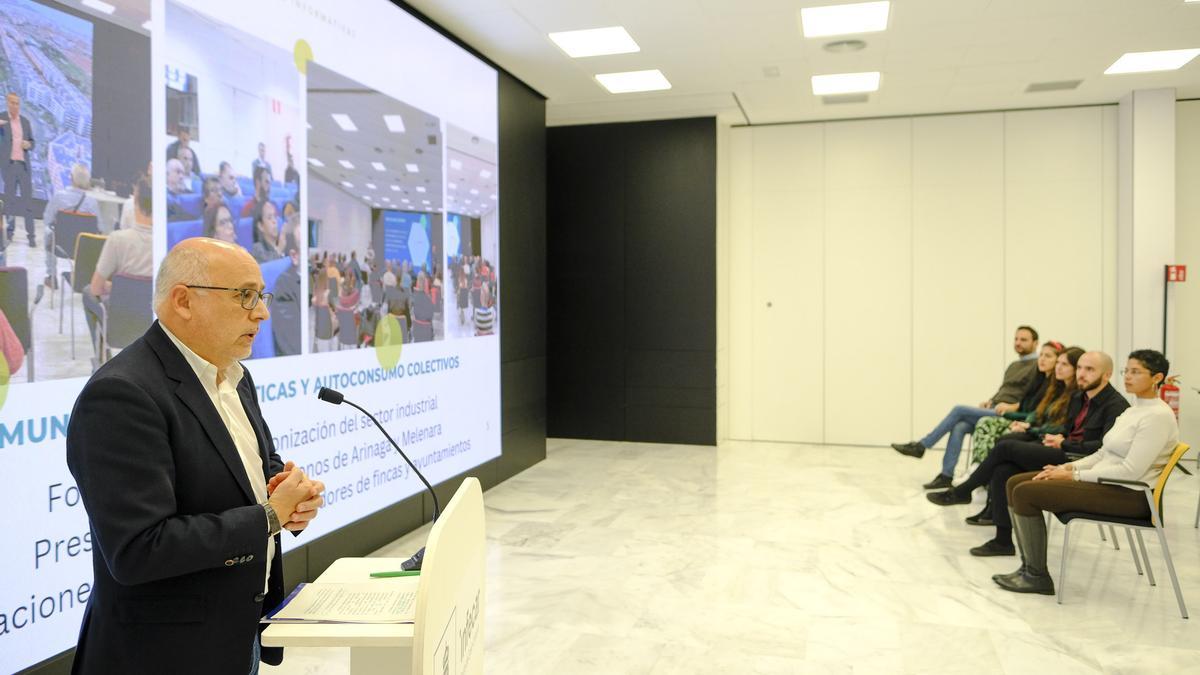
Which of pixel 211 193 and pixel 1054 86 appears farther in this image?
pixel 1054 86

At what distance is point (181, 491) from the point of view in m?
1.74

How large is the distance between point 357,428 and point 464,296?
5.85ft

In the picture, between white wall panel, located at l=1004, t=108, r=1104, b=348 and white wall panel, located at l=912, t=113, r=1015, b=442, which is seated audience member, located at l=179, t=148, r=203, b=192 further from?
white wall panel, located at l=1004, t=108, r=1104, b=348

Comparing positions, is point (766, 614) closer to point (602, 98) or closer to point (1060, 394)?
point (1060, 394)

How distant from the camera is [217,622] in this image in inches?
69.6

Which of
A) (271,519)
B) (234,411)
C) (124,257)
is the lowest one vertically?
(271,519)

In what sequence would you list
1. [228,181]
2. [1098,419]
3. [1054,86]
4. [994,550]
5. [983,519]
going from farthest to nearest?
[1054,86]
[983,519]
[994,550]
[1098,419]
[228,181]

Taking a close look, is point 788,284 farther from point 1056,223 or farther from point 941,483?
point 941,483

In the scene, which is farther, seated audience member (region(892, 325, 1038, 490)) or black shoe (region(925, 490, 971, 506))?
seated audience member (region(892, 325, 1038, 490))

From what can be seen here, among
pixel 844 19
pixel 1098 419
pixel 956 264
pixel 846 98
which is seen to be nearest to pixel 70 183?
pixel 844 19

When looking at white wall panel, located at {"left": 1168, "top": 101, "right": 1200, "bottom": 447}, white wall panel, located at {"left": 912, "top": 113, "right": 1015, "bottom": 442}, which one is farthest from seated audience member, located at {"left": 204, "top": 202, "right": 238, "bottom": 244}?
white wall panel, located at {"left": 1168, "top": 101, "right": 1200, "bottom": 447}

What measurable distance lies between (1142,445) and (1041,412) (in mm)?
2036

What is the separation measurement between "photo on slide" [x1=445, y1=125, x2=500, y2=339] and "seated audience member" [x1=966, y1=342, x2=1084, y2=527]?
3921 mm

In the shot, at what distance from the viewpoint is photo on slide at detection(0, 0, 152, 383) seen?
112 inches
